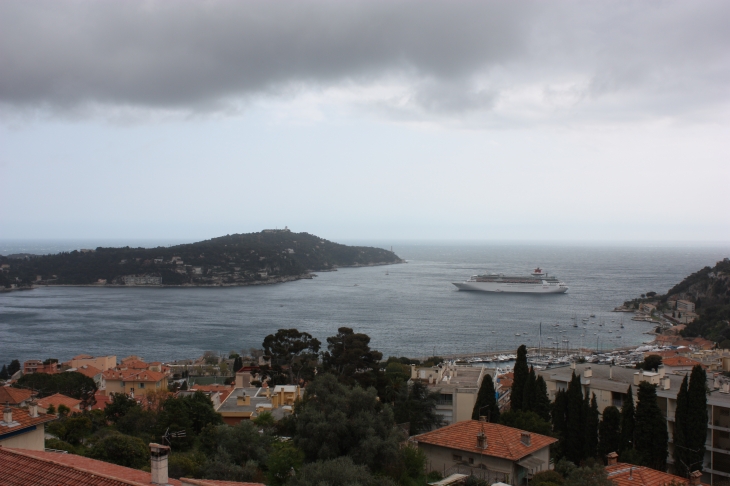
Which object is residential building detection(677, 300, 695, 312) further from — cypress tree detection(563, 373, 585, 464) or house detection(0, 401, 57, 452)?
house detection(0, 401, 57, 452)

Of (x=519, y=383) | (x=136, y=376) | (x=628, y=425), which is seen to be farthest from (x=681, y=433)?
(x=136, y=376)

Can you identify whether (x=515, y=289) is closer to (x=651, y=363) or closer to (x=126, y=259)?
(x=651, y=363)

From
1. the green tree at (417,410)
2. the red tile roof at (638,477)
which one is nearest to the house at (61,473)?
the red tile roof at (638,477)

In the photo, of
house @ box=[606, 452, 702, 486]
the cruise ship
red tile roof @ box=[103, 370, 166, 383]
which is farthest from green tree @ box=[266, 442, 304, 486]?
the cruise ship

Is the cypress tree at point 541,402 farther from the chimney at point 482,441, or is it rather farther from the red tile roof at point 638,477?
the red tile roof at point 638,477

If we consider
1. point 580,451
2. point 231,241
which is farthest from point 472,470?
point 231,241

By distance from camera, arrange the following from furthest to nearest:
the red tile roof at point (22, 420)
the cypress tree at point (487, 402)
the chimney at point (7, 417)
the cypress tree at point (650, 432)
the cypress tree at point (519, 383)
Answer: the cypress tree at point (519, 383)
the cypress tree at point (487, 402)
the cypress tree at point (650, 432)
the chimney at point (7, 417)
the red tile roof at point (22, 420)
